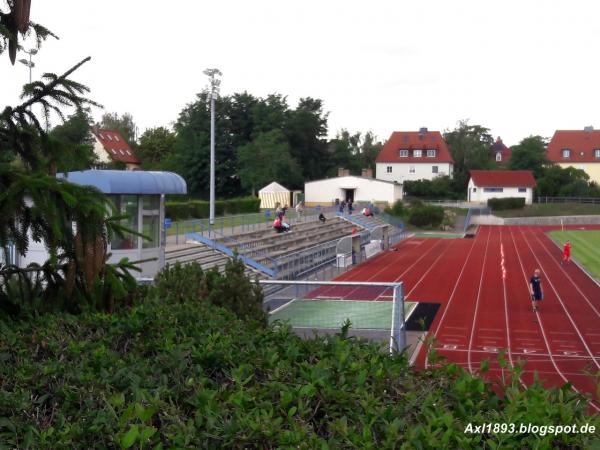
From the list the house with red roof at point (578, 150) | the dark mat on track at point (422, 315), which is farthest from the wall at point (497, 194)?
the dark mat on track at point (422, 315)

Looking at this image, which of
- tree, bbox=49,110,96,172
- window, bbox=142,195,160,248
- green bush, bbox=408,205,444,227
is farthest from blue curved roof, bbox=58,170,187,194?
green bush, bbox=408,205,444,227

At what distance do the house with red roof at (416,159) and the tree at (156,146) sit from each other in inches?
1077

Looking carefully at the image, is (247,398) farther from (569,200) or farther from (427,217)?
(569,200)

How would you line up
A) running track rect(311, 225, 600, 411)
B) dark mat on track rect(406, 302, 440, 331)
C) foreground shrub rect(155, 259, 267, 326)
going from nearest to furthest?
foreground shrub rect(155, 259, 267, 326) < running track rect(311, 225, 600, 411) < dark mat on track rect(406, 302, 440, 331)

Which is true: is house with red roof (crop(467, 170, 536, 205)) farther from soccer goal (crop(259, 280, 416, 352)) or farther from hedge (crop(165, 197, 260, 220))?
soccer goal (crop(259, 280, 416, 352))

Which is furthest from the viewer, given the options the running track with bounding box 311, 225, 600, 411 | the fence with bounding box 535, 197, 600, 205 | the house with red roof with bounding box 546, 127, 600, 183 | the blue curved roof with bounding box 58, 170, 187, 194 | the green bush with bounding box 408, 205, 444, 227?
the house with red roof with bounding box 546, 127, 600, 183

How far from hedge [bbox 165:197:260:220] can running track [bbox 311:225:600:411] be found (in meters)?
13.2

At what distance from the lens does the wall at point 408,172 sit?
88.6 meters

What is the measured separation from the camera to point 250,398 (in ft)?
10.7

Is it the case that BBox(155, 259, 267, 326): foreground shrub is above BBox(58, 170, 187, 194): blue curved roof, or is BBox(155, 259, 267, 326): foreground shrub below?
below

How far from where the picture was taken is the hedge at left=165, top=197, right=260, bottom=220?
4312cm

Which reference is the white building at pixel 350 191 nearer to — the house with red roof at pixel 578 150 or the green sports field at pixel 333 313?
the house with red roof at pixel 578 150

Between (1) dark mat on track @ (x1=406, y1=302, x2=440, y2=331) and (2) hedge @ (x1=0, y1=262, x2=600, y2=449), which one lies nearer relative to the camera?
(2) hedge @ (x1=0, y1=262, x2=600, y2=449)

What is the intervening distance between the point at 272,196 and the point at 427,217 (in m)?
14.0
